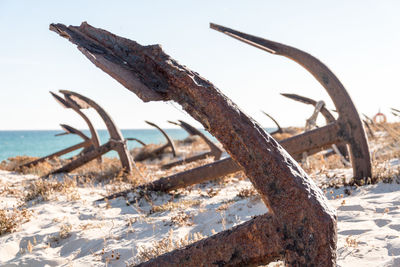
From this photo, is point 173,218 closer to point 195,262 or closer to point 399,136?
point 195,262

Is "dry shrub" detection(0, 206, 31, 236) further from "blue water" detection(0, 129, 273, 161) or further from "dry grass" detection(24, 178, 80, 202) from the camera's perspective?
"blue water" detection(0, 129, 273, 161)

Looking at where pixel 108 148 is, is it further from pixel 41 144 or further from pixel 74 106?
pixel 41 144

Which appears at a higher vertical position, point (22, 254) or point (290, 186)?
point (290, 186)

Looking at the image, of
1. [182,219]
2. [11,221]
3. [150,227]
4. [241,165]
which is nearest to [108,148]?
[11,221]

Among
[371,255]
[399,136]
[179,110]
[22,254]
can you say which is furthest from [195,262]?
[399,136]

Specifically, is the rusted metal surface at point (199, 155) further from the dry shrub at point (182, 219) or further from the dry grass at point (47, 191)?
the dry shrub at point (182, 219)

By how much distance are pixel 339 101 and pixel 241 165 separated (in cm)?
285

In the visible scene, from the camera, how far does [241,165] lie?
147cm

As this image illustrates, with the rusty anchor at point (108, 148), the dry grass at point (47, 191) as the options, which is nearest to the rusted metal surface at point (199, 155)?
the rusty anchor at point (108, 148)

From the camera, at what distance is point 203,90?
1.56 metres

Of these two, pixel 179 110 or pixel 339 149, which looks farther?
pixel 339 149

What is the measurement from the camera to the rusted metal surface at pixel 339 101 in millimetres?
3811

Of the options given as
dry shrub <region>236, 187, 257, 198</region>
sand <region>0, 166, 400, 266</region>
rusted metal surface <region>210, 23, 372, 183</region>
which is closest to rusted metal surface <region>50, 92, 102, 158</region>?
sand <region>0, 166, 400, 266</region>

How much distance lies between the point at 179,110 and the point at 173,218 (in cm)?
221
